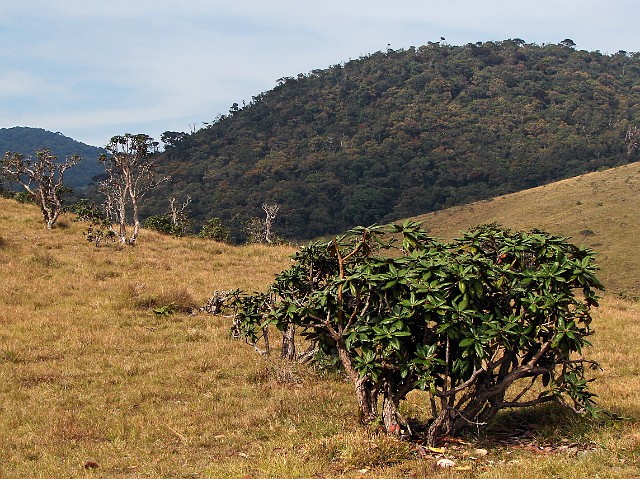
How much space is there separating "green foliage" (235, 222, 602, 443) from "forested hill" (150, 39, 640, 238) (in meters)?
82.5

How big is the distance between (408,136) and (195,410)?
5095 inches

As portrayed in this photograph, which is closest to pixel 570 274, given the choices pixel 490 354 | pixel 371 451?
pixel 490 354

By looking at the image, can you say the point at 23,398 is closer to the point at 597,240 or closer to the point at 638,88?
the point at 597,240

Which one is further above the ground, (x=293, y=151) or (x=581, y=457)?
(x=293, y=151)

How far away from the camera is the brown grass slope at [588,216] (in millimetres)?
54325

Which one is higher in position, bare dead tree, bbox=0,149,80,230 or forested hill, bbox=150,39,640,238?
forested hill, bbox=150,39,640,238

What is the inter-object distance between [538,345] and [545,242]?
1242 mm

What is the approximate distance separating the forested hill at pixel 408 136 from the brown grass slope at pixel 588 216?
14.9 m

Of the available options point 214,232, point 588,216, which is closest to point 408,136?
point 588,216

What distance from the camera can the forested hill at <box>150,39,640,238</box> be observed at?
10412cm

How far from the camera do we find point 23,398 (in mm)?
9109

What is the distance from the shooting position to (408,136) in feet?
438

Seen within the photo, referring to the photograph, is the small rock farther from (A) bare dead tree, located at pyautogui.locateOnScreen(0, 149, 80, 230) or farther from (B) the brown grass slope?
(B) the brown grass slope

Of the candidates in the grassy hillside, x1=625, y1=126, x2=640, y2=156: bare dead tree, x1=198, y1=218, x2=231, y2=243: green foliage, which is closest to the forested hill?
x1=625, y1=126, x2=640, y2=156: bare dead tree
